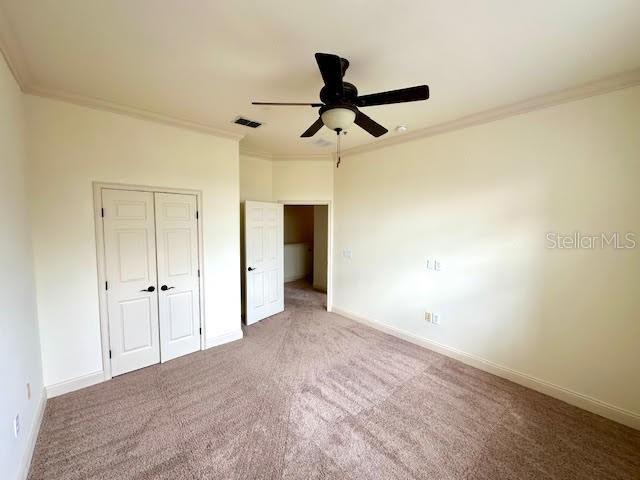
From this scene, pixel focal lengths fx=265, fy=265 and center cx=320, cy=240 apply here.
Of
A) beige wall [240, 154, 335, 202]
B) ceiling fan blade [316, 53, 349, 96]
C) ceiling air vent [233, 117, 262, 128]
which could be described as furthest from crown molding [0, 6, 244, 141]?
ceiling fan blade [316, 53, 349, 96]

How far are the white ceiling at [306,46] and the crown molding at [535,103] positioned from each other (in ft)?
0.26

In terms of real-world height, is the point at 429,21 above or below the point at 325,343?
above

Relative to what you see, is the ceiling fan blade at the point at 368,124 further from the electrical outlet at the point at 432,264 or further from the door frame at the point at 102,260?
the door frame at the point at 102,260

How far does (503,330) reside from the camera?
2.85 m

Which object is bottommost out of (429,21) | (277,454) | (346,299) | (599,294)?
(277,454)

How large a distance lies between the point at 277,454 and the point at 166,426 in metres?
0.99

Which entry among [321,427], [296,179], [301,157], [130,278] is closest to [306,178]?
[296,179]

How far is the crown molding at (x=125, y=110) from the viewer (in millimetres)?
2360

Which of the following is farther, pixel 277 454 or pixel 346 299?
pixel 346 299

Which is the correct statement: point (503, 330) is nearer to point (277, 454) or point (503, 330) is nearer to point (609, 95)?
point (609, 95)

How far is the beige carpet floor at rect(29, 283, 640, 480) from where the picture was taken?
1821 millimetres

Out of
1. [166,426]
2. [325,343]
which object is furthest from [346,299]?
[166,426]

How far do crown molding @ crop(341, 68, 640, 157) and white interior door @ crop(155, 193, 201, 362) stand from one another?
2.92m

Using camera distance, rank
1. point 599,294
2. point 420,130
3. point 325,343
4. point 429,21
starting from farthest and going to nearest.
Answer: point 325,343
point 420,130
point 599,294
point 429,21
